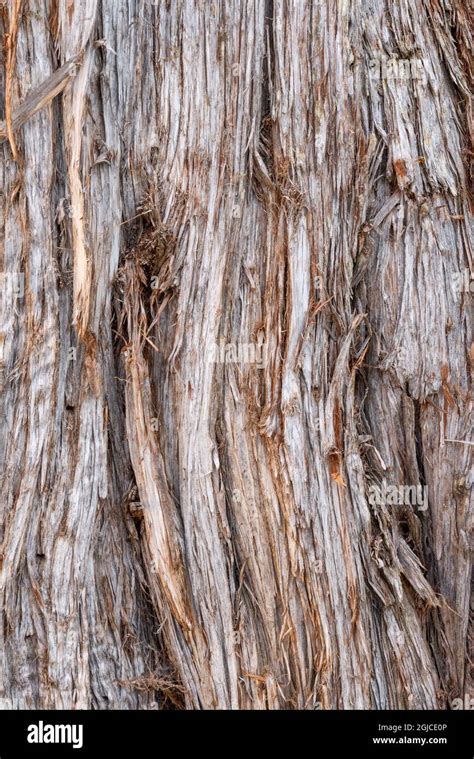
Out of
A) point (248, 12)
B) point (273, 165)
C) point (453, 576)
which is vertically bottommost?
point (453, 576)

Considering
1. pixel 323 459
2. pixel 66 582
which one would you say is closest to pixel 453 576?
pixel 323 459

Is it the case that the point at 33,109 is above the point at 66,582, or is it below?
above

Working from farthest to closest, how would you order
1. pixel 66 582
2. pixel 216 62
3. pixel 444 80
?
pixel 444 80, pixel 216 62, pixel 66 582

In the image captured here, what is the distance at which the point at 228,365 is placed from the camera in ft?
10.0

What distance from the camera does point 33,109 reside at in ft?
9.88

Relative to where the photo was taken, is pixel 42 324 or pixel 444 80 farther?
pixel 444 80

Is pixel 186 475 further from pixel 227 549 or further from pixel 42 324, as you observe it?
pixel 42 324

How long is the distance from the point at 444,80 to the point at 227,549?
2.31 meters

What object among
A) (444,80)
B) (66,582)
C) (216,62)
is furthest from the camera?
(444,80)

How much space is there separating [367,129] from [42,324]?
5.40 ft

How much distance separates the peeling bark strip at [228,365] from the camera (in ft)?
9.73

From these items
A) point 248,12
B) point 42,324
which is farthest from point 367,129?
point 42,324

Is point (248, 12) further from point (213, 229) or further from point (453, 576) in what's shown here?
point (453, 576)

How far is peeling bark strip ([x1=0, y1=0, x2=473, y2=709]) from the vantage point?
2967 millimetres
